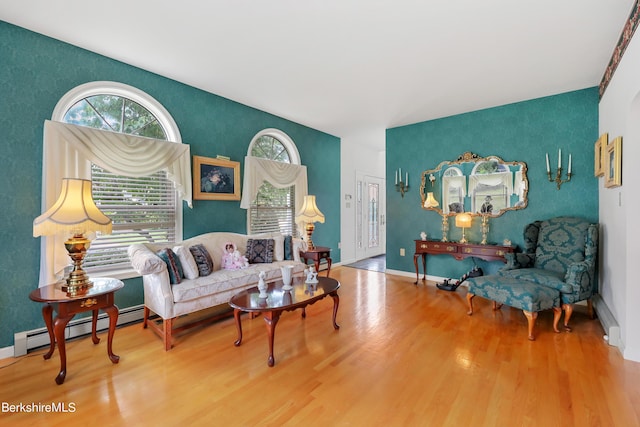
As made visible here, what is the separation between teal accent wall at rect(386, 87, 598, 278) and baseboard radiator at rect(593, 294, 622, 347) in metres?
1.07

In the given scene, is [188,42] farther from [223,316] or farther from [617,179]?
[617,179]

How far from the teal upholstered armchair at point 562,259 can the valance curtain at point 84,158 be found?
13.3 feet

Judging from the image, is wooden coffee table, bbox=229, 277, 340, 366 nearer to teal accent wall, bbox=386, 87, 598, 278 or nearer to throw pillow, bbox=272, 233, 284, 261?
throw pillow, bbox=272, 233, 284, 261

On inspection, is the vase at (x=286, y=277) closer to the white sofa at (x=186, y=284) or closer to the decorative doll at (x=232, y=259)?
the white sofa at (x=186, y=284)

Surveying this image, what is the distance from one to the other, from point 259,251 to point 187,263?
996 millimetres

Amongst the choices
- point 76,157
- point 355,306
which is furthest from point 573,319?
point 76,157

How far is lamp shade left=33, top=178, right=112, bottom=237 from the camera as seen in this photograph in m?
2.12

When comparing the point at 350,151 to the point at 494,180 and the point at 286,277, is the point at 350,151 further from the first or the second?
the point at 286,277

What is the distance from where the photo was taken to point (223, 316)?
3217 millimetres

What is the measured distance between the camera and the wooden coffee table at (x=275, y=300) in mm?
2283

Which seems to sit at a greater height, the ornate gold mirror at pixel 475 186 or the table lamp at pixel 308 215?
the ornate gold mirror at pixel 475 186

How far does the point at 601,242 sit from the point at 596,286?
1.81 feet

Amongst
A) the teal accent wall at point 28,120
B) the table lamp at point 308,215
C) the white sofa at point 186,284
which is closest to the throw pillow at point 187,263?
the white sofa at point 186,284

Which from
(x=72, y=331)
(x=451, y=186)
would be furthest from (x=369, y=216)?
(x=72, y=331)
